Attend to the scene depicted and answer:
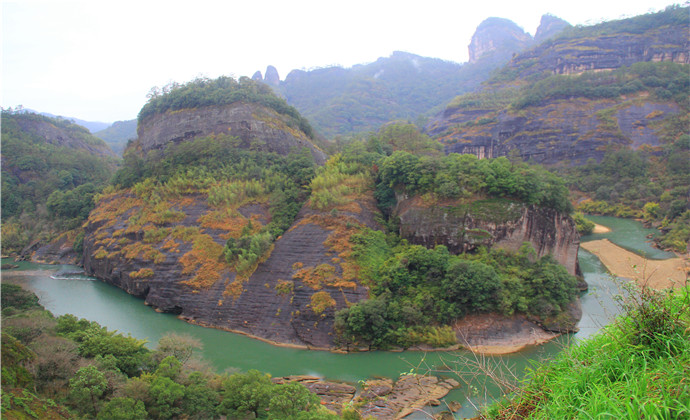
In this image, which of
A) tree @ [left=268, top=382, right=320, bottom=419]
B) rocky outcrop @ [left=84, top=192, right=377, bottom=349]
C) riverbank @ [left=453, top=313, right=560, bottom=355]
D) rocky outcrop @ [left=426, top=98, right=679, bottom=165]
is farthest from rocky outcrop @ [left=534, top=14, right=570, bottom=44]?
tree @ [left=268, top=382, right=320, bottom=419]

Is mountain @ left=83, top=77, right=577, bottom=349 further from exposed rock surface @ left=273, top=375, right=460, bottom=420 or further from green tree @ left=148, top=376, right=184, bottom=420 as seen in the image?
green tree @ left=148, top=376, right=184, bottom=420

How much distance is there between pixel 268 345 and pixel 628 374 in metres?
17.6

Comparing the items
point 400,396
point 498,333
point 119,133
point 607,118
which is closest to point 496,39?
point 607,118

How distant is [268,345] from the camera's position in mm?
18875

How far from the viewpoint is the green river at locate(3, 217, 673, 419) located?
626 inches

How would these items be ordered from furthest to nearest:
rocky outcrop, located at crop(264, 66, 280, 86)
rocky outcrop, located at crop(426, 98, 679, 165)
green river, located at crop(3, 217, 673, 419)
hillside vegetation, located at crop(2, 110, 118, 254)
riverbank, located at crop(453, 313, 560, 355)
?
1. rocky outcrop, located at crop(264, 66, 280, 86)
2. rocky outcrop, located at crop(426, 98, 679, 165)
3. hillside vegetation, located at crop(2, 110, 118, 254)
4. riverbank, located at crop(453, 313, 560, 355)
5. green river, located at crop(3, 217, 673, 419)

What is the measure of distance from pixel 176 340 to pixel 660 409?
15.1 m

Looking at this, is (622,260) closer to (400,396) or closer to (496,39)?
(400,396)

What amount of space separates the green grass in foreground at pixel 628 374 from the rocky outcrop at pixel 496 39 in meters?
141

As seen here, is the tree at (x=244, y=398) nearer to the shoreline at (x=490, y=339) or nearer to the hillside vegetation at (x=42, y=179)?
the shoreline at (x=490, y=339)

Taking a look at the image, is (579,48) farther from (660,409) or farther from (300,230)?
(660,409)

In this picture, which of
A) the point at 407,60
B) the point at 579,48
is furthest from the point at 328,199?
the point at 407,60

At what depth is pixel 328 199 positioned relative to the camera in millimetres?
24375

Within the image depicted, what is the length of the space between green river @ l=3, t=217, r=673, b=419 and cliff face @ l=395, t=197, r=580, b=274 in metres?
3.62
